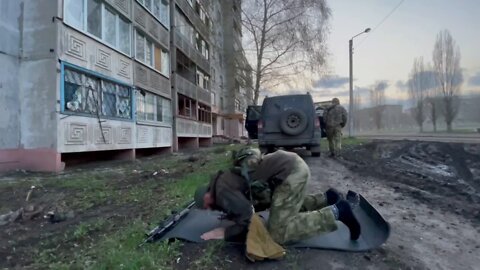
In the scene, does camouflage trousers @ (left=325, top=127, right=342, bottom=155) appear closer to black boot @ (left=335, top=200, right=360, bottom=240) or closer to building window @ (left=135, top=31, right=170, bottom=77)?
black boot @ (left=335, top=200, right=360, bottom=240)

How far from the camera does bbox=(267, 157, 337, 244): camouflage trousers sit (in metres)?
3.13

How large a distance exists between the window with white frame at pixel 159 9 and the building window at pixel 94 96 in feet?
16.5

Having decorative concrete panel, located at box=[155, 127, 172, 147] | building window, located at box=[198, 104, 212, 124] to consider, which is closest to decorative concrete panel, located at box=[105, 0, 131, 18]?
decorative concrete panel, located at box=[155, 127, 172, 147]

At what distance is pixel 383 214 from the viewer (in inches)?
180

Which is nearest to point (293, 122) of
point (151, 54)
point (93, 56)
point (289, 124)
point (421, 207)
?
point (289, 124)

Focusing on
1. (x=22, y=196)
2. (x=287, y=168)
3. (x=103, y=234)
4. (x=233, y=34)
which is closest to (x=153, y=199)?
(x=103, y=234)

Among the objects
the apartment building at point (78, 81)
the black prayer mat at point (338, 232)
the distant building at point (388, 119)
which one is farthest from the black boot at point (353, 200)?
the distant building at point (388, 119)

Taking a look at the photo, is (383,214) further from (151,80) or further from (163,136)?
(163,136)

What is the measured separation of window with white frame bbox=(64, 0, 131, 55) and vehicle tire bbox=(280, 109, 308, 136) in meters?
7.09

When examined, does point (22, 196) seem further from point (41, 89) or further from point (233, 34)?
point (233, 34)

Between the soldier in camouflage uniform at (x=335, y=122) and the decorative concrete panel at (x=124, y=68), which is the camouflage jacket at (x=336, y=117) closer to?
the soldier in camouflage uniform at (x=335, y=122)

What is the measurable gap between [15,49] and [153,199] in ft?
24.3

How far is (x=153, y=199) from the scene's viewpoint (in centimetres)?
602

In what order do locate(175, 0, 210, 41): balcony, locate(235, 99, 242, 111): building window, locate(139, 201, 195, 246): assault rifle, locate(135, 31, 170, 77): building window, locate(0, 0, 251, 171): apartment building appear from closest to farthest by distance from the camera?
locate(139, 201, 195, 246): assault rifle < locate(0, 0, 251, 171): apartment building < locate(135, 31, 170, 77): building window < locate(175, 0, 210, 41): balcony < locate(235, 99, 242, 111): building window
